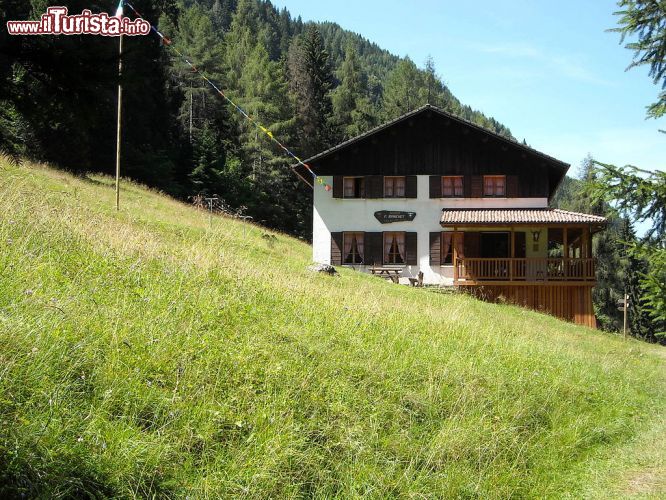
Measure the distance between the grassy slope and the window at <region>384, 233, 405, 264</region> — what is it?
1775cm

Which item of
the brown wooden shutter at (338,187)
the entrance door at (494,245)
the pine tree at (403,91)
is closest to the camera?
the entrance door at (494,245)

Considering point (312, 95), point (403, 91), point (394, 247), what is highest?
point (403, 91)

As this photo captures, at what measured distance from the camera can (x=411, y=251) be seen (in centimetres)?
2741

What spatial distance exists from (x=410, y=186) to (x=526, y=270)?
653cm

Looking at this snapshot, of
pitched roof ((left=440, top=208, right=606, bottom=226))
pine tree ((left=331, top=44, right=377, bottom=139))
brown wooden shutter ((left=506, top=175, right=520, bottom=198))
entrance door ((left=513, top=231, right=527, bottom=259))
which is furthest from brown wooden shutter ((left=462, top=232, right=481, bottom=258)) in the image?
pine tree ((left=331, top=44, right=377, bottom=139))

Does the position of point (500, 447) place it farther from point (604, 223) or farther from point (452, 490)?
point (604, 223)

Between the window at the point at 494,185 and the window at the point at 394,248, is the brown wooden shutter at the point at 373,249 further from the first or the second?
the window at the point at 494,185

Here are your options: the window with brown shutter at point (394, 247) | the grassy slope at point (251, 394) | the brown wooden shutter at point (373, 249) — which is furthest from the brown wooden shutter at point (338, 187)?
the grassy slope at point (251, 394)

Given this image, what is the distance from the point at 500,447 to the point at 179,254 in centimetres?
587

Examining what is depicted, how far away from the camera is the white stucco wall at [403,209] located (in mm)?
27328

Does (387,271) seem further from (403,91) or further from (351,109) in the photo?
(403,91)

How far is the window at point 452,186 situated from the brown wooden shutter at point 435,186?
287mm

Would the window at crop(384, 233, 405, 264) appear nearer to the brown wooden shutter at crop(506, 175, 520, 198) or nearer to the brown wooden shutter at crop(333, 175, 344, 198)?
the brown wooden shutter at crop(333, 175, 344, 198)

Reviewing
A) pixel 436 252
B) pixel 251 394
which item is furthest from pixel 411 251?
pixel 251 394
